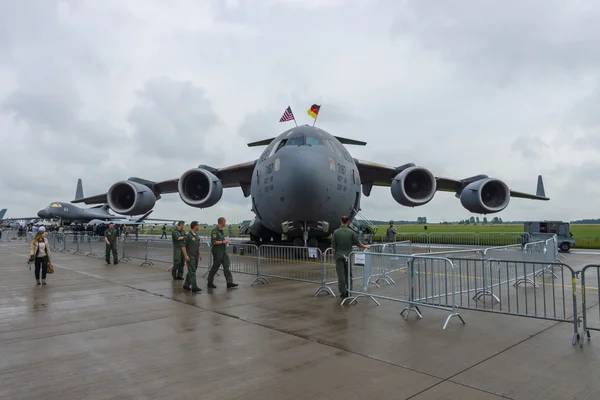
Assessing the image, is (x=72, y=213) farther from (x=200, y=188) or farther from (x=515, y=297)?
(x=515, y=297)

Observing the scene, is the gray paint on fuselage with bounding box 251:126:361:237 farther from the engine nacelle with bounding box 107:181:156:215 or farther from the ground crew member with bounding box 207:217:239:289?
the engine nacelle with bounding box 107:181:156:215

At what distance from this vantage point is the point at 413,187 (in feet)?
55.5

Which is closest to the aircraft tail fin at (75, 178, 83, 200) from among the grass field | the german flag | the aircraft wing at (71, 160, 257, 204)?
the grass field

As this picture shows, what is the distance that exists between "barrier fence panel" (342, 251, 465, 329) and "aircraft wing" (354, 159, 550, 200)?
896 centimetres

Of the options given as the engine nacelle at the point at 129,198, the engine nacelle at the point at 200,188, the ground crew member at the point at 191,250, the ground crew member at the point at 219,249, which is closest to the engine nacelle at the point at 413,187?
the engine nacelle at the point at 200,188

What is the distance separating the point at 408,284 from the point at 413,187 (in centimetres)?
1036

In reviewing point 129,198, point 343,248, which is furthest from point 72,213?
point 343,248

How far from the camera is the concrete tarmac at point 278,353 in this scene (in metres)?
3.46

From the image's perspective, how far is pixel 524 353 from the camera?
434 cm

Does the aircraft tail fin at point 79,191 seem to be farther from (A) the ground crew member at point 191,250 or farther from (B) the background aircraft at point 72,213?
(A) the ground crew member at point 191,250

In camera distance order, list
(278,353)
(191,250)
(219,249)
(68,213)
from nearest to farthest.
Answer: (278,353), (219,249), (191,250), (68,213)

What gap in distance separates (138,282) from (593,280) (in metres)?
11.0

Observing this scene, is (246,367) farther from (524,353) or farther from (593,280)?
(593,280)

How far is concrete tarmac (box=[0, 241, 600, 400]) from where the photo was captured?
346 cm
